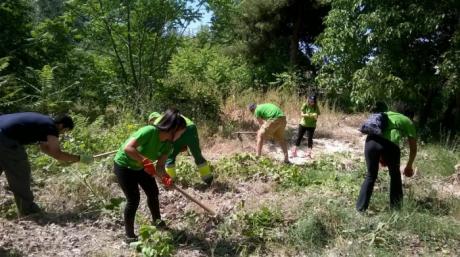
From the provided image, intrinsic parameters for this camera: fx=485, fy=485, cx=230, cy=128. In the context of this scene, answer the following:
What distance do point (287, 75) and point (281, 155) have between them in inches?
277

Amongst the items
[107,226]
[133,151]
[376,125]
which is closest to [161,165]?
[133,151]

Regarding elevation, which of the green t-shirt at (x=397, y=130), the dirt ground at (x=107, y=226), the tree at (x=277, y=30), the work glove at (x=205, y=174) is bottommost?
the dirt ground at (x=107, y=226)

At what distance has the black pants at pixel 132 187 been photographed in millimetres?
4949

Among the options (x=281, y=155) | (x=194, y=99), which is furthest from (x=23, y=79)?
(x=281, y=155)

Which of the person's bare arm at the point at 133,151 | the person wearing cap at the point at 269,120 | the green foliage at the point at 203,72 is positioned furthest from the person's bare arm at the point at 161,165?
the green foliage at the point at 203,72

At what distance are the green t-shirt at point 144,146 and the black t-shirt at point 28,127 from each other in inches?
35.7

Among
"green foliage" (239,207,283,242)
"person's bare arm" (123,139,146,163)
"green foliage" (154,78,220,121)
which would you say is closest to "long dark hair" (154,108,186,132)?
"person's bare arm" (123,139,146,163)

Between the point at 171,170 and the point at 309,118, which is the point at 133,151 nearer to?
the point at 171,170

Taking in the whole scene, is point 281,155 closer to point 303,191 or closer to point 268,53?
point 303,191

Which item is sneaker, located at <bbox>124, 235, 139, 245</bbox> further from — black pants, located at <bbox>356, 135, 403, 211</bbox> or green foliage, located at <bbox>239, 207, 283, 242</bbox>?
black pants, located at <bbox>356, 135, 403, 211</bbox>

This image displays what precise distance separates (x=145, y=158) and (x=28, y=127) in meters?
1.47

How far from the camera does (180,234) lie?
17.8 feet

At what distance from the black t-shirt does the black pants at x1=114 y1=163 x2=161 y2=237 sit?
909 mm

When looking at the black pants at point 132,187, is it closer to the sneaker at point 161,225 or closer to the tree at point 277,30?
the sneaker at point 161,225
